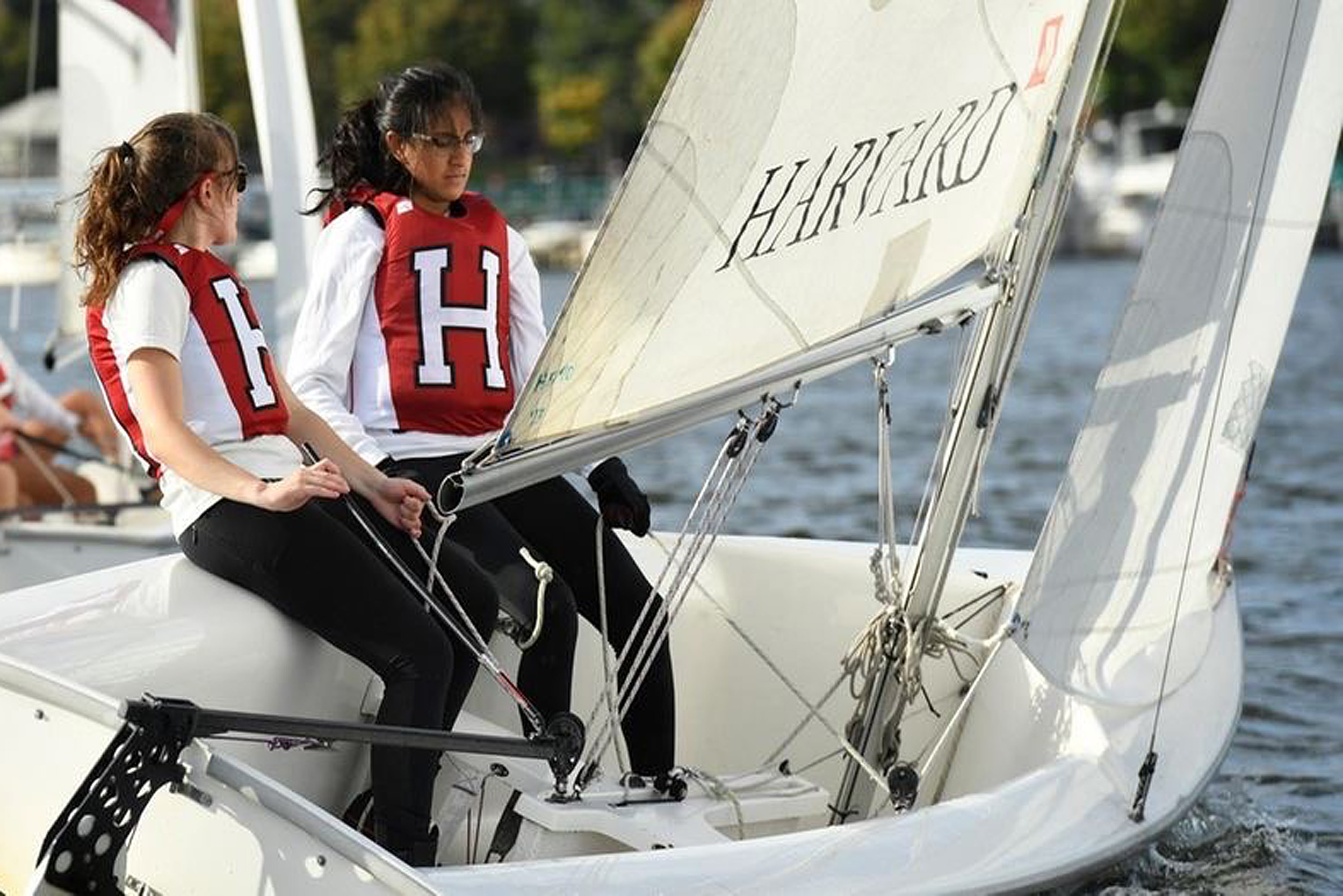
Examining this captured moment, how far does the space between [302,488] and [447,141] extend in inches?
27.9

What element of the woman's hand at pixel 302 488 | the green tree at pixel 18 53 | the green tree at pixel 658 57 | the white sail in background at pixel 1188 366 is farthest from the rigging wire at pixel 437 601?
the green tree at pixel 18 53

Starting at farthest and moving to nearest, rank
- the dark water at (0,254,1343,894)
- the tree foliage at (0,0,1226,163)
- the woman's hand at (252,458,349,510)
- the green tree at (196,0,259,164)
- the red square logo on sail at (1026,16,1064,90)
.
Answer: the green tree at (196,0,259,164) < the tree foliage at (0,0,1226,163) < the dark water at (0,254,1343,894) < the red square logo on sail at (1026,16,1064,90) < the woman's hand at (252,458,349,510)

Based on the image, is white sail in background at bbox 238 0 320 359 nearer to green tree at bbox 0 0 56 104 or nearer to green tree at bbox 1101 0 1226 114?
green tree at bbox 1101 0 1226 114

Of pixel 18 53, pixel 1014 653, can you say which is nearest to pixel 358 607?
pixel 1014 653

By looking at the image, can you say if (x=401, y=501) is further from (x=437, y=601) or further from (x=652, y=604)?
(x=652, y=604)

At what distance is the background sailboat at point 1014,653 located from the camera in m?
3.15

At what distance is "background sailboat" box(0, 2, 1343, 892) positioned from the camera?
3148 mm

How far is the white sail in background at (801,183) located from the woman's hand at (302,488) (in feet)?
1.09

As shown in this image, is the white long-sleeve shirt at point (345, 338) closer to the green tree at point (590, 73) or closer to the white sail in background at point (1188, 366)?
the white sail in background at point (1188, 366)

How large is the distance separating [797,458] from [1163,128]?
34.9 meters

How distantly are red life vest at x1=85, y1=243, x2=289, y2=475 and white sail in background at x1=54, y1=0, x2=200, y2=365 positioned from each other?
5334 mm

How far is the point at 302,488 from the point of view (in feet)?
10.6

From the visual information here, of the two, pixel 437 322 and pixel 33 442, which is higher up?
pixel 33 442

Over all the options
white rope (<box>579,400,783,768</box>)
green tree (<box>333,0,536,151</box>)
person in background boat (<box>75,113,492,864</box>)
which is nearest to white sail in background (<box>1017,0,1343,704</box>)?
white rope (<box>579,400,783,768</box>)
